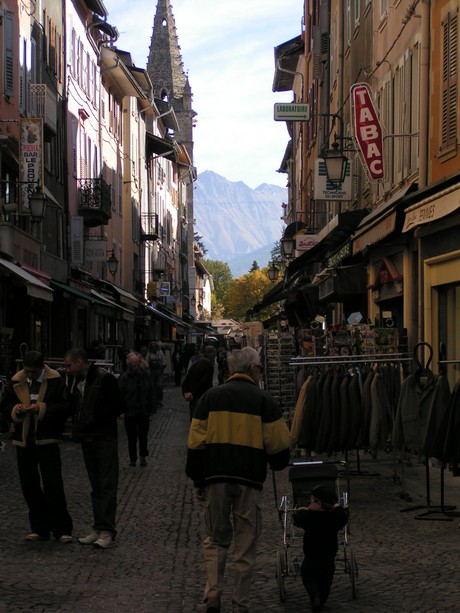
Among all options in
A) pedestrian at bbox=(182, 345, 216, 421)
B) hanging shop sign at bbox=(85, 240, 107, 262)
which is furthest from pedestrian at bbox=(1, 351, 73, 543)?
hanging shop sign at bbox=(85, 240, 107, 262)

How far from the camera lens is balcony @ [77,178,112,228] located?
3694cm

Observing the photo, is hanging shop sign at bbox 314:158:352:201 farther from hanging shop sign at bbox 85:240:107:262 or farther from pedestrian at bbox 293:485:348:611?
pedestrian at bbox 293:485:348:611

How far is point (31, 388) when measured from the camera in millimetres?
10625

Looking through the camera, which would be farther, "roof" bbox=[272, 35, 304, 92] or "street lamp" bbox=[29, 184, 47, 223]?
"roof" bbox=[272, 35, 304, 92]

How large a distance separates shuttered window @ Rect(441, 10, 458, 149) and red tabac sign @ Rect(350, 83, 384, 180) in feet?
12.1

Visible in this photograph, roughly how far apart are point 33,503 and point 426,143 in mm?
9554

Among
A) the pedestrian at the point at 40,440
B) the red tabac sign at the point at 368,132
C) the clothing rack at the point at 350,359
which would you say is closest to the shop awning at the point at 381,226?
the red tabac sign at the point at 368,132

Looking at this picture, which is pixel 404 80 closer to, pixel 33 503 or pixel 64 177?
pixel 33 503

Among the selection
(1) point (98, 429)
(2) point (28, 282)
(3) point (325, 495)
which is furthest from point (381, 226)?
(3) point (325, 495)

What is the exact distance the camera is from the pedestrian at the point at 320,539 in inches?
294

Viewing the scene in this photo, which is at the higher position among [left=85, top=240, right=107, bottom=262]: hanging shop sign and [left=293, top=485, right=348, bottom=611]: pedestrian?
[left=85, top=240, right=107, bottom=262]: hanging shop sign

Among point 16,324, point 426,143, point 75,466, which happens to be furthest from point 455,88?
point 16,324

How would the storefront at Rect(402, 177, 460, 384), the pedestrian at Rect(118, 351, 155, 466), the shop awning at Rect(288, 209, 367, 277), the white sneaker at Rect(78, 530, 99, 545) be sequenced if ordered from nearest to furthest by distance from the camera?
the white sneaker at Rect(78, 530, 99, 545) → the storefront at Rect(402, 177, 460, 384) → the pedestrian at Rect(118, 351, 155, 466) → the shop awning at Rect(288, 209, 367, 277)

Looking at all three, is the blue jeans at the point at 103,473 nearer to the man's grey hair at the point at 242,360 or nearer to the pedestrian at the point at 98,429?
the pedestrian at the point at 98,429
